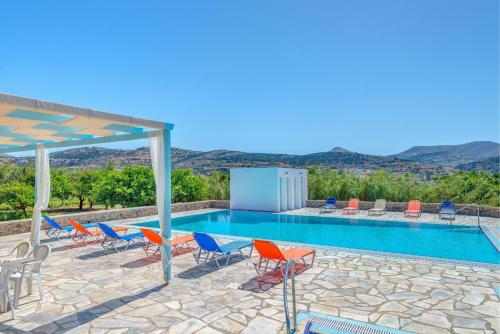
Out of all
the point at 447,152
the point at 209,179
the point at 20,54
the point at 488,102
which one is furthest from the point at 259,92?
the point at 447,152

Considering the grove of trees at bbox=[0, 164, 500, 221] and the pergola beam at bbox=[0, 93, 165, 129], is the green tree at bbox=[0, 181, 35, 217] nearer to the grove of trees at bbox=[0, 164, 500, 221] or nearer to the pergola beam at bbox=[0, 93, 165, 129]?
the grove of trees at bbox=[0, 164, 500, 221]

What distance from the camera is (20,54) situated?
598 inches

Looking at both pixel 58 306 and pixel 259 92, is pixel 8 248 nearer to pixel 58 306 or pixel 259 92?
pixel 58 306

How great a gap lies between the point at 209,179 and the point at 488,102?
1685 centimetres

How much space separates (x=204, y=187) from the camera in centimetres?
2109

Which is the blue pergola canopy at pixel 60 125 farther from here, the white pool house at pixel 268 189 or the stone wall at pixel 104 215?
the white pool house at pixel 268 189

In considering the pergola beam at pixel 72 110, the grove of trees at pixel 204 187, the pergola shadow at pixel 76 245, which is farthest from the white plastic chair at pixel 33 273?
the grove of trees at pixel 204 187

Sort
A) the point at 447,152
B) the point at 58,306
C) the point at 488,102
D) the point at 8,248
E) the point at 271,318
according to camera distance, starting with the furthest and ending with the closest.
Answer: the point at 447,152
the point at 488,102
the point at 8,248
the point at 58,306
the point at 271,318

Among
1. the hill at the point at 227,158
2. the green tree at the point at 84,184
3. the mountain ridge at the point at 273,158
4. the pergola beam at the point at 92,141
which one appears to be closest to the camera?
the pergola beam at the point at 92,141

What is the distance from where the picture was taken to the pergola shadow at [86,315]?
4373 mm

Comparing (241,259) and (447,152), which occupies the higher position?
(447,152)

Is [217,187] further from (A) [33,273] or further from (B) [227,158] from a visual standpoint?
(A) [33,273]

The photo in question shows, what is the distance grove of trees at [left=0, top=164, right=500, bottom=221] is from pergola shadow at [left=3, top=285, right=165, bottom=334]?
42.4ft

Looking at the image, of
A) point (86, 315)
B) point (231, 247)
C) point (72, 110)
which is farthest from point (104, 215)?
point (72, 110)
